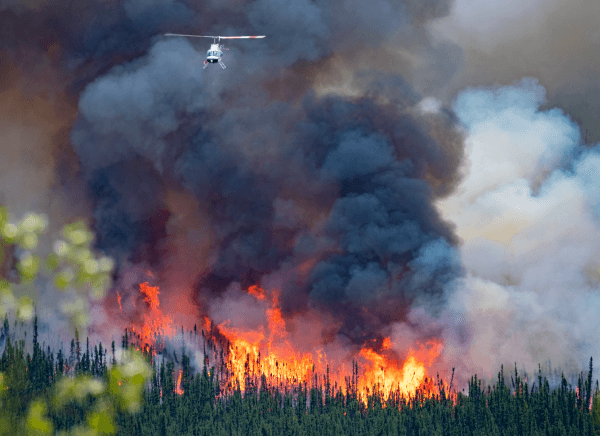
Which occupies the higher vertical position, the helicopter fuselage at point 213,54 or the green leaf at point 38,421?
the helicopter fuselage at point 213,54

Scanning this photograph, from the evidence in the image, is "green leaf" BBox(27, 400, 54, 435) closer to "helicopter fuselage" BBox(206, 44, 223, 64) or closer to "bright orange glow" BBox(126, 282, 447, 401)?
"bright orange glow" BBox(126, 282, 447, 401)

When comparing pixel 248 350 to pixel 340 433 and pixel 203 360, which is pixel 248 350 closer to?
pixel 203 360

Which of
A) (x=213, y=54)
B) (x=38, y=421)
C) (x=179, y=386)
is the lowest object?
(x=38, y=421)

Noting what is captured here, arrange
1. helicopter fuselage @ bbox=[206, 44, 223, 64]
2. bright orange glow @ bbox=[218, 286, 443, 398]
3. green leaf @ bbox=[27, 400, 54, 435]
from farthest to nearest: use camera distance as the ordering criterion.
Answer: bright orange glow @ bbox=[218, 286, 443, 398], helicopter fuselage @ bbox=[206, 44, 223, 64], green leaf @ bbox=[27, 400, 54, 435]

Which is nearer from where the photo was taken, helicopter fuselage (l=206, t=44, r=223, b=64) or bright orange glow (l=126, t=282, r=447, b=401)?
helicopter fuselage (l=206, t=44, r=223, b=64)

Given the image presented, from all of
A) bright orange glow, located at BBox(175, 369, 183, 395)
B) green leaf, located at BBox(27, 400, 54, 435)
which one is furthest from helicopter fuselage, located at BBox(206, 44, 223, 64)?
bright orange glow, located at BBox(175, 369, 183, 395)

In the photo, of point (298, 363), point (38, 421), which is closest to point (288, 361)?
point (298, 363)

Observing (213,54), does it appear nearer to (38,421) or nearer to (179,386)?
(38,421)

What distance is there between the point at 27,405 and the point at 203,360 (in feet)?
117

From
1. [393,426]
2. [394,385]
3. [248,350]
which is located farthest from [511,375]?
[248,350]

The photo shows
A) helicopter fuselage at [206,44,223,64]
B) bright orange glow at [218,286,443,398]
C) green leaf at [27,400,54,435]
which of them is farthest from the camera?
bright orange glow at [218,286,443,398]

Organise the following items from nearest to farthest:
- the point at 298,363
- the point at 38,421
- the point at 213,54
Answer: the point at 38,421
the point at 213,54
the point at 298,363

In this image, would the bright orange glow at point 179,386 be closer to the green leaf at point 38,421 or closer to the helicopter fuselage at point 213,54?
the green leaf at point 38,421

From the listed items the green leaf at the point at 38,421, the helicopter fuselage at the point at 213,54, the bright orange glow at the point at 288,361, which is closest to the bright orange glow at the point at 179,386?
the bright orange glow at the point at 288,361
